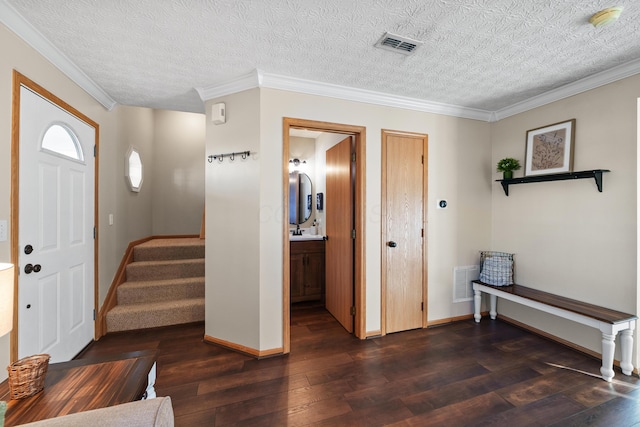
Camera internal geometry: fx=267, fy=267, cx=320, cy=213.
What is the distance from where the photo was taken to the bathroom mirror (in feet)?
14.5

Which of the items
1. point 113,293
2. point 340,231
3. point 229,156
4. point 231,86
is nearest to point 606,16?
point 340,231

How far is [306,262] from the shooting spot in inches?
147

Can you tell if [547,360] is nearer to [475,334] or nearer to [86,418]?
[475,334]

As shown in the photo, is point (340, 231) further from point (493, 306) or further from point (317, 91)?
point (493, 306)

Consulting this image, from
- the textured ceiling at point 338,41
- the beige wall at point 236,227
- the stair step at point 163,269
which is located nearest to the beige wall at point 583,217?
the textured ceiling at point 338,41

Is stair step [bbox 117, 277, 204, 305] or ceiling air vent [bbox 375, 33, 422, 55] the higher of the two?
ceiling air vent [bbox 375, 33, 422, 55]

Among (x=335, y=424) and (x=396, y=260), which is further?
(x=396, y=260)

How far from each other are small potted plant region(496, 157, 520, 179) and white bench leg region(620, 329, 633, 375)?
5.41ft

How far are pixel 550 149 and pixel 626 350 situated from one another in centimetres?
182

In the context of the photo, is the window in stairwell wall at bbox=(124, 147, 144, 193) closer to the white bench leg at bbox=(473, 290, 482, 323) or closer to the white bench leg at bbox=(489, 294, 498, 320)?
the white bench leg at bbox=(473, 290, 482, 323)

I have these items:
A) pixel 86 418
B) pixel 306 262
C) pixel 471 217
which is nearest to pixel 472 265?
pixel 471 217

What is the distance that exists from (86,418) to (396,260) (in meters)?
2.61

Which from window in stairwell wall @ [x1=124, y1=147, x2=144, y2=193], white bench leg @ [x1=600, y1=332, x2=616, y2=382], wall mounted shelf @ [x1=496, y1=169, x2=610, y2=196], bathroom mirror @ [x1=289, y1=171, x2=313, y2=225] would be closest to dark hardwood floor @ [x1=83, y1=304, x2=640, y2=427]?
white bench leg @ [x1=600, y1=332, x2=616, y2=382]

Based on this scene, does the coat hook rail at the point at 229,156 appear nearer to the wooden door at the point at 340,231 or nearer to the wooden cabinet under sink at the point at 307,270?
the wooden door at the point at 340,231
